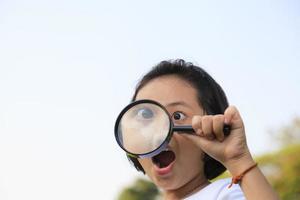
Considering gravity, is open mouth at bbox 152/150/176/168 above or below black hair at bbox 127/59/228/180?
below

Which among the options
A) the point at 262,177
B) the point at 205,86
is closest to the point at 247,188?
the point at 262,177

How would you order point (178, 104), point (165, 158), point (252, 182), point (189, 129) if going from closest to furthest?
point (252, 182) → point (189, 129) → point (165, 158) → point (178, 104)

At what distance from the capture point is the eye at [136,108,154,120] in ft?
7.04

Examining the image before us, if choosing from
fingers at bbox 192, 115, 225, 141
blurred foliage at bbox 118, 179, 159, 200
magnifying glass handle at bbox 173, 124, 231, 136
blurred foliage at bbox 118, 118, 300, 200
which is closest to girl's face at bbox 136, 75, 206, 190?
magnifying glass handle at bbox 173, 124, 231, 136

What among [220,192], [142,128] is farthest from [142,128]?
[220,192]

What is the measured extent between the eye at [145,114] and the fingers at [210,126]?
1.48 feet

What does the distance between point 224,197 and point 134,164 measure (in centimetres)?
102

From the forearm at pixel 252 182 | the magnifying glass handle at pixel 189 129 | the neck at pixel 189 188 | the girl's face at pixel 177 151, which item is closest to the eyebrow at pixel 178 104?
the girl's face at pixel 177 151

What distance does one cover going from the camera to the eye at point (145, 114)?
215cm

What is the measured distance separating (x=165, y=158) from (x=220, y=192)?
312 mm

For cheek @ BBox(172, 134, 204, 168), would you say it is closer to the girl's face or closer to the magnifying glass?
the girl's face

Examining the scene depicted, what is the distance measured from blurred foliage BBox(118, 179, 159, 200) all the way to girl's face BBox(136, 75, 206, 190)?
20.2m

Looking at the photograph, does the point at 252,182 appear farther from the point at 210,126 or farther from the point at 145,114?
the point at 145,114

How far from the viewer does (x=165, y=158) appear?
231 centimetres
